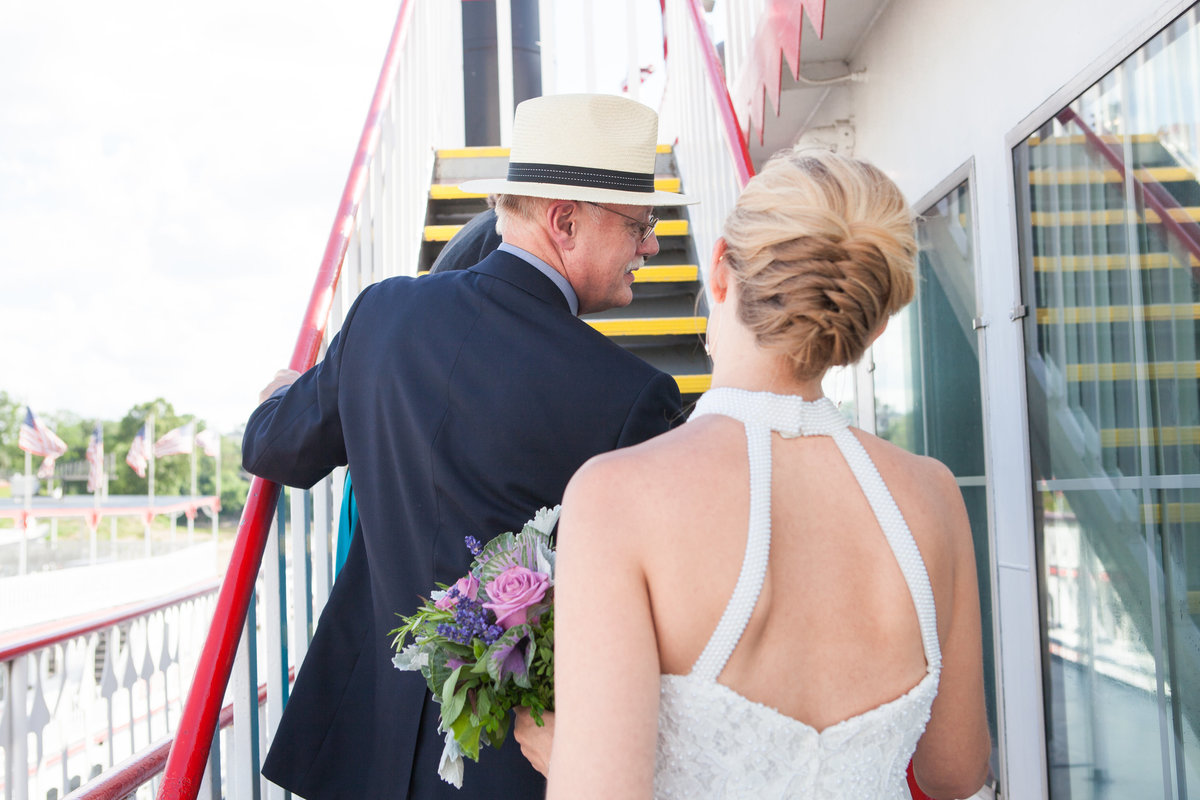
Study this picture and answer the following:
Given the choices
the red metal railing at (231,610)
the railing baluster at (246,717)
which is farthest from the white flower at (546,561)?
the railing baluster at (246,717)

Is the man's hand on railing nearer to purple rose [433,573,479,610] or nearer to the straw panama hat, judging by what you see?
the straw panama hat

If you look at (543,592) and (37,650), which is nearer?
(543,592)

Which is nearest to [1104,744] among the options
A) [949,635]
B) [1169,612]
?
[1169,612]

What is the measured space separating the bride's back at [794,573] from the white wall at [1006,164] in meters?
1.84

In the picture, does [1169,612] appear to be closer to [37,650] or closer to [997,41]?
[997,41]

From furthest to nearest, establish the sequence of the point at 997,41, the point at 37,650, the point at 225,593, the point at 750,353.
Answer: the point at 37,650
the point at 997,41
the point at 225,593
the point at 750,353

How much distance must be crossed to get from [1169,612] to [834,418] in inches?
61.4

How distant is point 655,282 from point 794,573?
3120mm

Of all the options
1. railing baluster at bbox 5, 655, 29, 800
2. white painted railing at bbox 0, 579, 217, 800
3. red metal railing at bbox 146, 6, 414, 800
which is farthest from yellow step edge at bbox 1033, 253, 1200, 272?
railing baluster at bbox 5, 655, 29, 800

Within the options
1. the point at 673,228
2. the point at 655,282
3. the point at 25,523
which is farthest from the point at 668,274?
the point at 25,523

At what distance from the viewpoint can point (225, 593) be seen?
1984 mm

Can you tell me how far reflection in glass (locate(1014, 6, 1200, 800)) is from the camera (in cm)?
204

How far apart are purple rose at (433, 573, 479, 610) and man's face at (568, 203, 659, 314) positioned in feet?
2.26

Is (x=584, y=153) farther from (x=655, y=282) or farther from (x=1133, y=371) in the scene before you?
(x=655, y=282)
